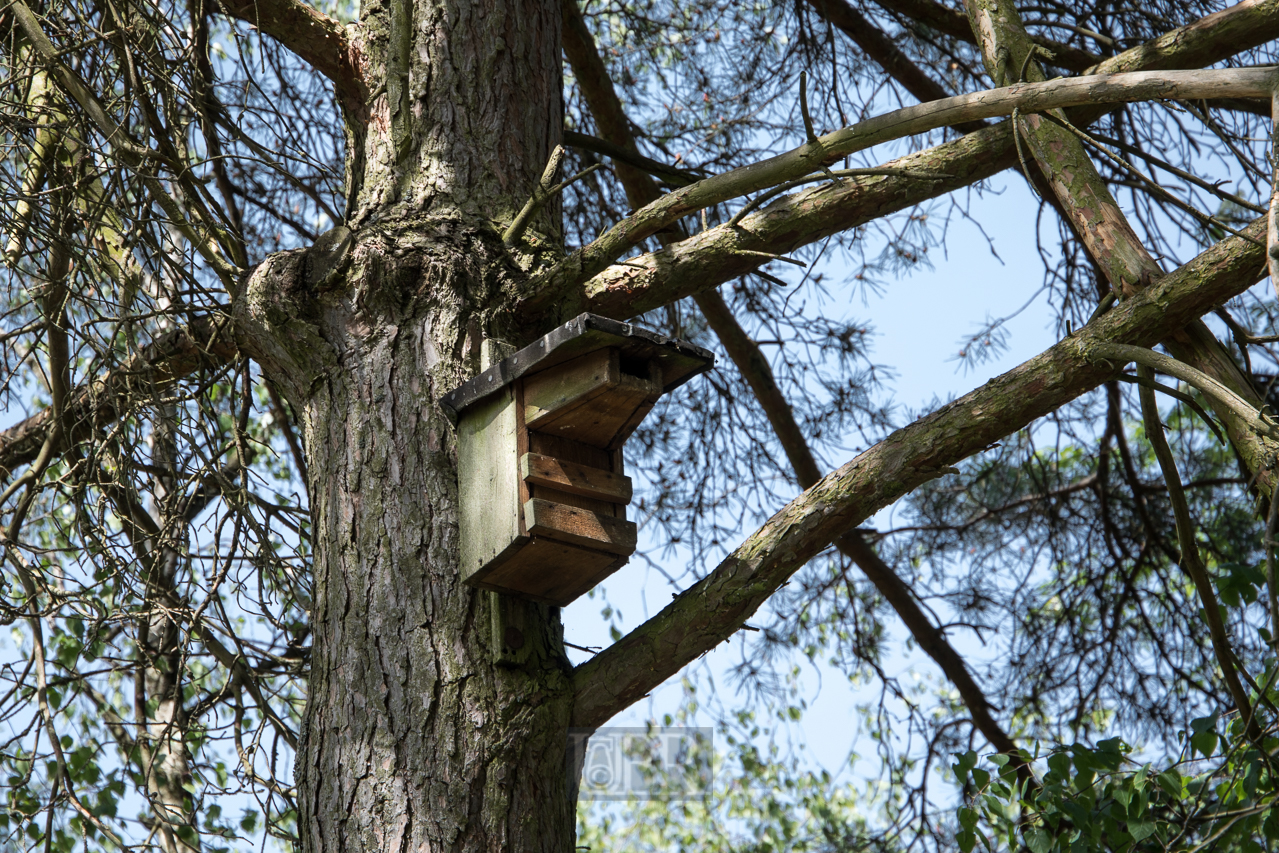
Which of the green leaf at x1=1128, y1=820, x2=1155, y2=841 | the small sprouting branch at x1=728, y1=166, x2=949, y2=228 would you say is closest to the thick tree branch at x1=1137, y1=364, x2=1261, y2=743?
the green leaf at x1=1128, y1=820, x2=1155, y2=841

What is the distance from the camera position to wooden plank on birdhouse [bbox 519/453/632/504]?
6.09 ft

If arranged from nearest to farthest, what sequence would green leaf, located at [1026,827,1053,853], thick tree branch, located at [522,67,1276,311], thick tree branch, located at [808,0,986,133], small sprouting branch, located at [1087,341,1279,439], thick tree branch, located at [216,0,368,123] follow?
small sprouting branch, located at [1087,341,1279,439] → thick tree branch, located at [522,67,1276,311] → green leaf, located at [1026,827,1053,853] → thick tree branch, located at [216,0,368,123] → thick tree branch, located at [808,0,986,133]

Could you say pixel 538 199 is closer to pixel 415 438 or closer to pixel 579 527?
pixel 415 438

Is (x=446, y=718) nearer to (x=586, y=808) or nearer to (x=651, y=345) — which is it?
(x=651, y=345)

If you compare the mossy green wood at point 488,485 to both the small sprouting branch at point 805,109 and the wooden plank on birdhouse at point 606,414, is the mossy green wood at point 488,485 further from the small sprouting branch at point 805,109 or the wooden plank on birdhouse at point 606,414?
the small sprouting branch at point 805,109

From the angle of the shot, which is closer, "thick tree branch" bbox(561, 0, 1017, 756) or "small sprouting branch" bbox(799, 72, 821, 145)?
"small sprouting branch" bbox(799, 72, 821, 145)

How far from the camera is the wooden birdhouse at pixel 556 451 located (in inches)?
71.8

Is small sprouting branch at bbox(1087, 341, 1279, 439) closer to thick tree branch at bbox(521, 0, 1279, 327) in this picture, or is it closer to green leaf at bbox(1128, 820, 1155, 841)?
thick tree branch at bbox(521, 0, 1279, 327)

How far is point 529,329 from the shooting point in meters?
2.25

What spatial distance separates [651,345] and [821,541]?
41cm

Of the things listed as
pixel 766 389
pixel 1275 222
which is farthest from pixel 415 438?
pixel 766 389

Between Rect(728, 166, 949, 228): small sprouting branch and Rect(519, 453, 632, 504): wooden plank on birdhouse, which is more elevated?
Rect(728, 166, 949, 228): small sprouting branch

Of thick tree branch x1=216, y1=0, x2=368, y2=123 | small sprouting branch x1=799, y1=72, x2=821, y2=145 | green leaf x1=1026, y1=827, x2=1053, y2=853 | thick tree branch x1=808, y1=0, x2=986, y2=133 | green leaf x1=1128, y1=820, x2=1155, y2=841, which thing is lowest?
green leaf x1=1128, y1=820, x2=1155, y2=841

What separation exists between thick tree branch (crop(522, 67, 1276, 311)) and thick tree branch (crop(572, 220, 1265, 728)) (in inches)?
11.5
